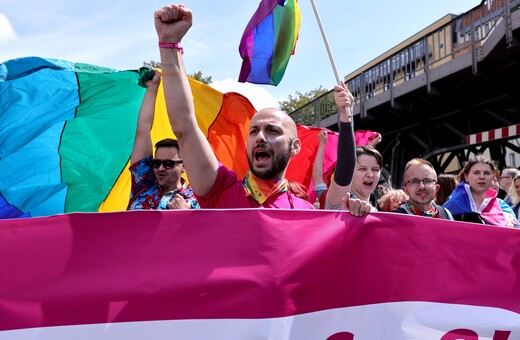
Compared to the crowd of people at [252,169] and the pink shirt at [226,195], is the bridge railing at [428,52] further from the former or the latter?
the pink shirt at [226,195]

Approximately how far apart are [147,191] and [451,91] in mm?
9131

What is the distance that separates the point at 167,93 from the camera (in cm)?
187

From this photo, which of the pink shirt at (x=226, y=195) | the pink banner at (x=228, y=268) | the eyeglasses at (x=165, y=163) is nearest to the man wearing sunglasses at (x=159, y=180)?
the eyeglasses at (x=165, y=163)

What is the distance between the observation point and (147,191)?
2848 mm

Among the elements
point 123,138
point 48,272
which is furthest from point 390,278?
point 123,138

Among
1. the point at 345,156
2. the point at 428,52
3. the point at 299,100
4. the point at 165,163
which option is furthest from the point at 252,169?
the point at 299,100

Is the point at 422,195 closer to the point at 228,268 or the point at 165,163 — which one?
the point at 165,163

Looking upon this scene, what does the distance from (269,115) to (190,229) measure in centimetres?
65

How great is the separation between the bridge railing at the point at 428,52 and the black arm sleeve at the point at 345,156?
251 inches

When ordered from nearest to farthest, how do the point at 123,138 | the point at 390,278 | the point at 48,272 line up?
A: the point at 48,272
the point at 390,278
the point at 123,138

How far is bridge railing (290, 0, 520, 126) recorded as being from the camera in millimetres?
8898

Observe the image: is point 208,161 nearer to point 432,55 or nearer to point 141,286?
point 141,286

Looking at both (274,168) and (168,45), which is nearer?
(168,45)

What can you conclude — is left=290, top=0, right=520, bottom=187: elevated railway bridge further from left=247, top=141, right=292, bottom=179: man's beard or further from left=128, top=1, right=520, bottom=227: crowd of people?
left=247, top=141, right=292, bottom=179: man's beard
